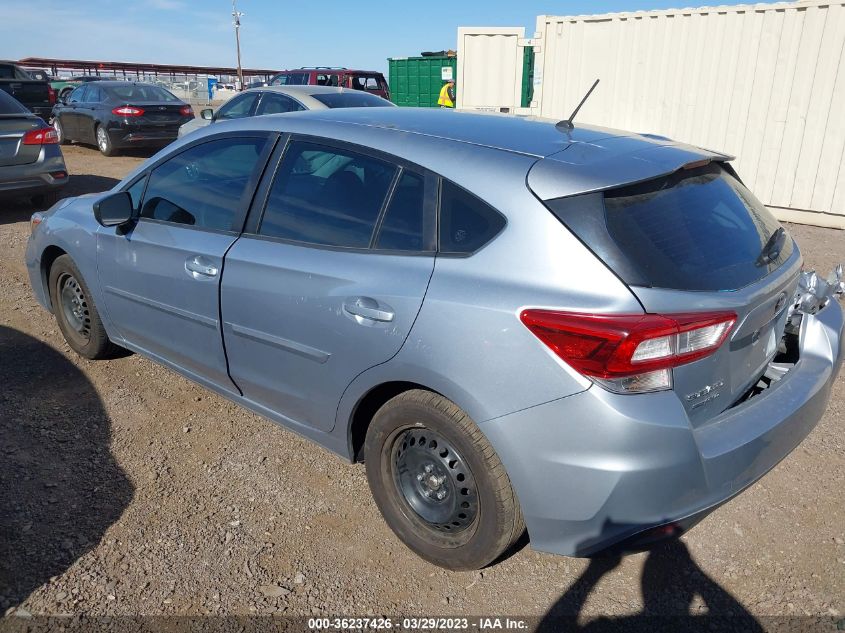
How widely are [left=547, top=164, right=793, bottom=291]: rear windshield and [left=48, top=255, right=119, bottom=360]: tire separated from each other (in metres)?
3.17

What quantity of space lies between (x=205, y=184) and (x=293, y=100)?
6.10 m

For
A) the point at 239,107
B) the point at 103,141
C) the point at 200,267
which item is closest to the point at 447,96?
the point at 239,107

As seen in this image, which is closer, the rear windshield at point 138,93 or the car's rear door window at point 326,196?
the car's rear door window at point 326,196

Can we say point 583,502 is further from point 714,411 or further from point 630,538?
point 714,411

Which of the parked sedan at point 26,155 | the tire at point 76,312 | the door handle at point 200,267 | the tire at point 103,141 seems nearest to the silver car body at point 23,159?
the parked sedan at point 26,155

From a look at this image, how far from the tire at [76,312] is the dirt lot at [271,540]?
0.50 m

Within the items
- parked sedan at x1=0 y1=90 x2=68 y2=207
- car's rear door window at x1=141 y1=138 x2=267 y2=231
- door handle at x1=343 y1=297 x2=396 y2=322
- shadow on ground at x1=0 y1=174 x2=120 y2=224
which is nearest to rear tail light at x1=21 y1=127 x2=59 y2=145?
parked sedan at x1=0 y1=90 x2=68 y2=207

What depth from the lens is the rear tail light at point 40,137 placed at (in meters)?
8.24

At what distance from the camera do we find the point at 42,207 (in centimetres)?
Answer: 946

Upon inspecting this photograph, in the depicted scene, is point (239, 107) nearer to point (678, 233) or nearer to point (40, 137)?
point (40, 137)

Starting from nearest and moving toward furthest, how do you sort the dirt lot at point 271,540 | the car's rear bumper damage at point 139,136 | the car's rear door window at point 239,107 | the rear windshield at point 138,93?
the dirt lot at point 271,540 → the car's rear door window at point 239,107 → the car's rear bumper damage at point 139,136 → the rear windshield at point 138,93

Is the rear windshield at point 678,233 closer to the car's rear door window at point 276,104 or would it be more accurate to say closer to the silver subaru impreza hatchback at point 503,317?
the silver subaru impreza hatchback at point 503,317

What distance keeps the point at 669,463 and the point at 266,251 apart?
1.86m

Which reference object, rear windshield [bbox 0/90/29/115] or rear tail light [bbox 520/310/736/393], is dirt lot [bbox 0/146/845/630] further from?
rear windshield [bbox 0/90/29/115]
